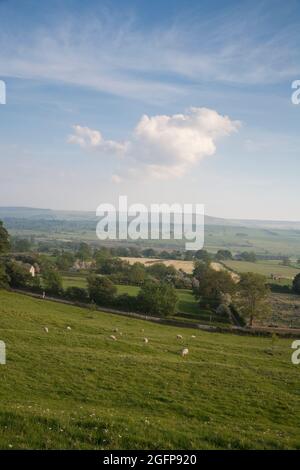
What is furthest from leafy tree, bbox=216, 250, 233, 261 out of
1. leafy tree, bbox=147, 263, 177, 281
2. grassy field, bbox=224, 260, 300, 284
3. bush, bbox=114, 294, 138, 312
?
bush, bbox=114, 294, 138, 312

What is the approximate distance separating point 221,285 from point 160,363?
43.0 m

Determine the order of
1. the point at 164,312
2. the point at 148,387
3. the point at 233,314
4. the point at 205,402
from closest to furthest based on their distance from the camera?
the point at 205,402
the point at 148,387
the point at 164,312
the point at 233,314

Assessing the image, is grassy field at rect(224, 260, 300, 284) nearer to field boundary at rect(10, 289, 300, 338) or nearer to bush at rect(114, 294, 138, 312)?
field boundary at rect(10, 289, 300, 338)

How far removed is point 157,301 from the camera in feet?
170

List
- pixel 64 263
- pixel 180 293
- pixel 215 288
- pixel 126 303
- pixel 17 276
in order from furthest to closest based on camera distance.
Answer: pixel 64 263
pixel 180 293
pixel 215 288
pixel 17 276
pixel 126 303

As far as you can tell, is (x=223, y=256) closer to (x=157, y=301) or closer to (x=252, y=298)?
(x=252, y=298)

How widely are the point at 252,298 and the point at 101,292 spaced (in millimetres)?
22410

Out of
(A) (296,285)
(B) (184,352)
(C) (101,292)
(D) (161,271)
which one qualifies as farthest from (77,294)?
(A) (296,285)

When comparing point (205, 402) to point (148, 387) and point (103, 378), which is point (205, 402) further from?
point (103, 378)

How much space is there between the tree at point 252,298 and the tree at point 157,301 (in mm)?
9918

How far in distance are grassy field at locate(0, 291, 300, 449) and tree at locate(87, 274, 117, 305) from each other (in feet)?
76.3

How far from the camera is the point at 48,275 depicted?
60156 mm

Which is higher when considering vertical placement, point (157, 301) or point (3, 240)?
point (3, 240)

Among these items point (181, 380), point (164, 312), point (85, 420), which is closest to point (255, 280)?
point (164, 312)
